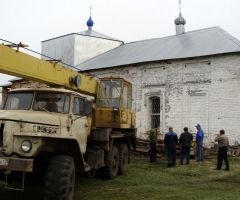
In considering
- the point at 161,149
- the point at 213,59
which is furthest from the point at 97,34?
the point at 161,149

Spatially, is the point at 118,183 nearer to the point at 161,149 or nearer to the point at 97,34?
the point at 161,149

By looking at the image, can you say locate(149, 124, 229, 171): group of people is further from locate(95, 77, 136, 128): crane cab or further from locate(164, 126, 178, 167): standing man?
locate(95, 77, 136, 128): crane cab

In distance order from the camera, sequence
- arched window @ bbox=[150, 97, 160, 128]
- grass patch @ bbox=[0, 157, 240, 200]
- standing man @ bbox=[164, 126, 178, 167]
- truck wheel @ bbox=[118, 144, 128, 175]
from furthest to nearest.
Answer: arched window @ bbox=[150, 97, 160, 128] < standing man @ bbox=[164, 126, 178, 167] < truck wheel @ bbox=[118, 144, 128, 175] < grass patch @ bbox=[0, 157, 240, 200]

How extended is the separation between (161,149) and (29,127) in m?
11.1

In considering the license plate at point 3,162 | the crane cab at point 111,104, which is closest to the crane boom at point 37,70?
the crane cab at point 111,104

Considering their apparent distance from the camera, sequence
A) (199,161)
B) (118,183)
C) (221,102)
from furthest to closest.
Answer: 1. (221,102)
2. (199,161)
3. (118,183)

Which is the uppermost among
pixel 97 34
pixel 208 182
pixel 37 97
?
pixel 97 34

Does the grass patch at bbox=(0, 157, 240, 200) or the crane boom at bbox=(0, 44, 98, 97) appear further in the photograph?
the grass patch at bbox=(0, 157, 240, 200)

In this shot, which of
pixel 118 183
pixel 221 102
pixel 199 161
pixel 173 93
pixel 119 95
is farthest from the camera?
pixel 173 93

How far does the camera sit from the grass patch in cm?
781

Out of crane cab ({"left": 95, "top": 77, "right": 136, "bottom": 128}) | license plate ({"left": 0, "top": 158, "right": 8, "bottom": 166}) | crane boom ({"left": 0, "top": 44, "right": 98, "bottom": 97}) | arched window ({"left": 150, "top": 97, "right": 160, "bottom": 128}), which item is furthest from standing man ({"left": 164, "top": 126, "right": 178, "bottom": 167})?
license plate ({"left": 0, "top": 158, "right": 8, "bottom": 166})

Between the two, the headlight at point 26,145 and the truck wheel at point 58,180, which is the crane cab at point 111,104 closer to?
the truck wheel at point 58,180

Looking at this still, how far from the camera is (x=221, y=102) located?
18.3m

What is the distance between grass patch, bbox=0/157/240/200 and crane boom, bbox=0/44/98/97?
281 cm
